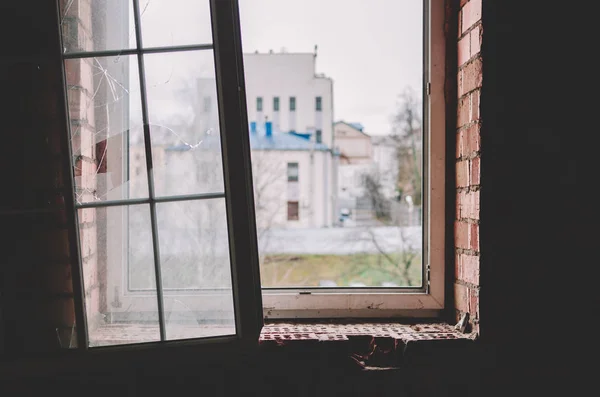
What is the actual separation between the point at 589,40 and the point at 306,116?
6864mm

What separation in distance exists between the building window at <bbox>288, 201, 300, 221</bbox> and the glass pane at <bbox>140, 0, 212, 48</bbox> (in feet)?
24.1

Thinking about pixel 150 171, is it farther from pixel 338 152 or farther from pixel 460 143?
pixel 338 152

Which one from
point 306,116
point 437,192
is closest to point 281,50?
point 306,116

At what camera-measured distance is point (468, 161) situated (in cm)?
116

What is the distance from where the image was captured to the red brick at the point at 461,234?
1.17m

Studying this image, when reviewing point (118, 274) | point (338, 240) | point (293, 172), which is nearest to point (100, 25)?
point (118, 274)

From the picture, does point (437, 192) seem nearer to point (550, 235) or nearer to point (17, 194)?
point (550, 235)

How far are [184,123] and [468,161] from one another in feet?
2.28

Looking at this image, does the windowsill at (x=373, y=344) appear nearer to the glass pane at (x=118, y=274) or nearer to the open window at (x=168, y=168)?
the open window at (x=168, y=168)

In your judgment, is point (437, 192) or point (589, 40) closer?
point (589, 40)

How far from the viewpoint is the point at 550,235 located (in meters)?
1.09

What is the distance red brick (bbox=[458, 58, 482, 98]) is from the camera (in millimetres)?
1104

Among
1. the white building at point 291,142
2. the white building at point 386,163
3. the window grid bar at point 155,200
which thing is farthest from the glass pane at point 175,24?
the white building at point 386,163

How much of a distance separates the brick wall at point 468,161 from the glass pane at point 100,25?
0.80 metres
